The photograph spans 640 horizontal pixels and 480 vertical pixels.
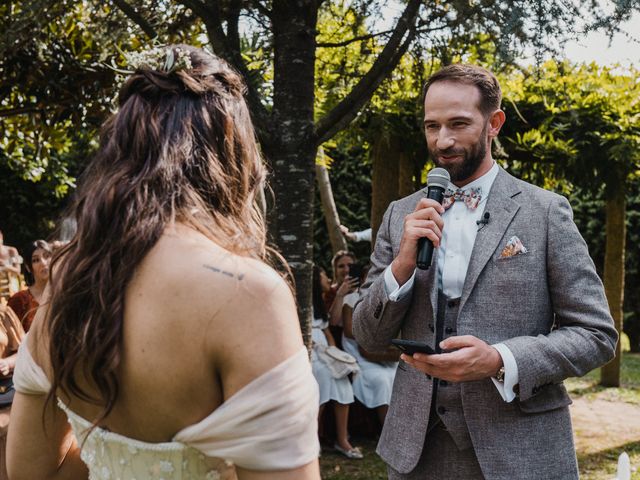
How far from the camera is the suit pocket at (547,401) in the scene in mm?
2252

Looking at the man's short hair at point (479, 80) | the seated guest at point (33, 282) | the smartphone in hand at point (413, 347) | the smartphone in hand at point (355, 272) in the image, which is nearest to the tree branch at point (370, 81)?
the man's short hair at point (479, 80)

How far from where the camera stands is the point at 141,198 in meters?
1.34

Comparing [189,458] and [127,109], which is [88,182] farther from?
[189,458]

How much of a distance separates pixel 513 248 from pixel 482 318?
0.26 metres

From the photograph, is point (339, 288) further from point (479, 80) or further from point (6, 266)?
point (479, 80)

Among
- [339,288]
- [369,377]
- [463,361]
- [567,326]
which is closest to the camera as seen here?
[463,361]

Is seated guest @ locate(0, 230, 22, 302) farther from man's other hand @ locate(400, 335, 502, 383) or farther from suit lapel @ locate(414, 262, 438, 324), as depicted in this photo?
man's other hand @ locate(400, 335, 502, 383)

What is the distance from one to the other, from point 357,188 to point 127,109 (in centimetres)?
1239

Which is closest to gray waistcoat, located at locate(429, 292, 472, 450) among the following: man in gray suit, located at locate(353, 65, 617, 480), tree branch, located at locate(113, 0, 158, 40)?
man in gray suit, located at locate(353, 65, 617, 480)

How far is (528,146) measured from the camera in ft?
27.7

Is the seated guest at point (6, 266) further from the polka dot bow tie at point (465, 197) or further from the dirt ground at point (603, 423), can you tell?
the dirt ground at point (603, 423)

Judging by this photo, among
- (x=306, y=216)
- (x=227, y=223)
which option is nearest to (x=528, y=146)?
(x=306, y=216)

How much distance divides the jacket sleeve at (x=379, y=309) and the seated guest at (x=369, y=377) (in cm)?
471

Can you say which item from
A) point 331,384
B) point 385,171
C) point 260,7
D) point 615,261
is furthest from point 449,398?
point 615,261
